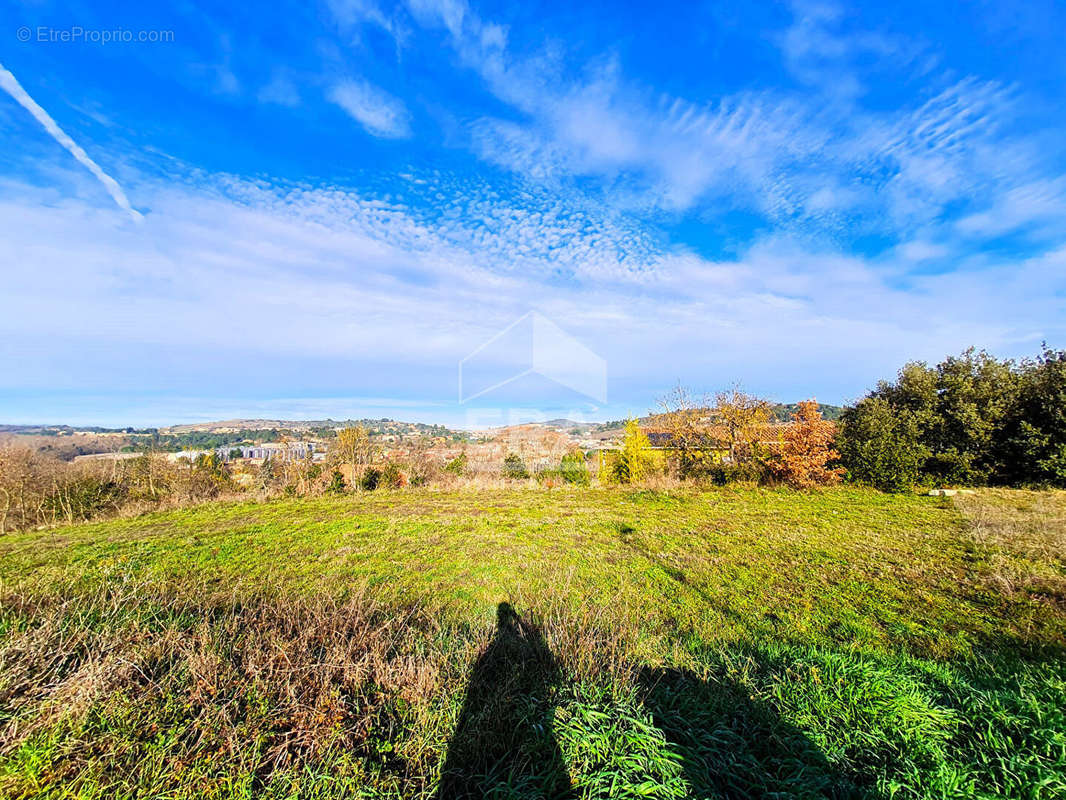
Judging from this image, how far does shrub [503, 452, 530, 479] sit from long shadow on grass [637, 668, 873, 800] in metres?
13.2

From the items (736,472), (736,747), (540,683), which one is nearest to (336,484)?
(540,683)

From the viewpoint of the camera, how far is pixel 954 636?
353 centimetres

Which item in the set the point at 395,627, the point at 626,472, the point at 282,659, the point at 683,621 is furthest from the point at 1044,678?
the point at 626,472

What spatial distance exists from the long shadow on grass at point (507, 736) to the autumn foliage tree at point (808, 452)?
40.0ft

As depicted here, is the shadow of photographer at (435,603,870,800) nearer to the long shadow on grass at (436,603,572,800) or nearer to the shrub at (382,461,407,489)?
the long shadow on grass at (436,603,572,800)

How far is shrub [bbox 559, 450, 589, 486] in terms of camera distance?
15242 mm

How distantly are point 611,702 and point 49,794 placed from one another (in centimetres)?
229

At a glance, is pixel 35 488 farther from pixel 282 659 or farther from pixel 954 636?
pixel 954 636

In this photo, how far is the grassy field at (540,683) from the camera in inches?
66.2

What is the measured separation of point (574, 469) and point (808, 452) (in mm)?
7701

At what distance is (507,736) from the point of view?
6.57 feet

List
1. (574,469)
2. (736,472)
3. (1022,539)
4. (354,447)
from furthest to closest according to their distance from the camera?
1. (574,469)
2. (354,447)
3. (736,472)
4. (1022,539)

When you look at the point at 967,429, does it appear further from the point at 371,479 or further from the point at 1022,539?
the point at 371,479

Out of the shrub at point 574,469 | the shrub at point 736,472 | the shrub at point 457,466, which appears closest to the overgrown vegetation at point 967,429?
the shrub at point 736,472
